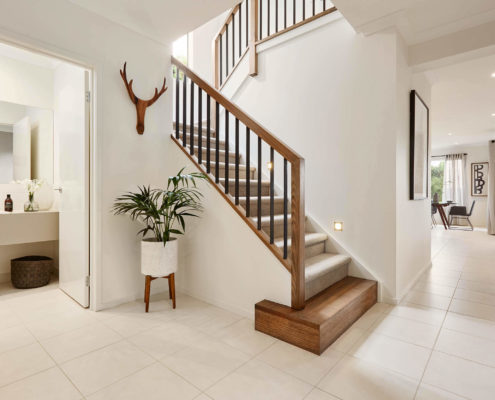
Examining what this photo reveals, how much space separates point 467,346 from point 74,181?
343 cm

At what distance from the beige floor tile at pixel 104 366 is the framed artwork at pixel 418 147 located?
2959 millimetres

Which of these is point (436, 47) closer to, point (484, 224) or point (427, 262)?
point (427, 262)

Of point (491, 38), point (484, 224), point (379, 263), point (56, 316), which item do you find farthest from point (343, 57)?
point (484, 224)

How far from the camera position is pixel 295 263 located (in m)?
2.15

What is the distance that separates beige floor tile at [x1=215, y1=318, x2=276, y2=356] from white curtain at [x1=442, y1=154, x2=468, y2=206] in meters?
9.87

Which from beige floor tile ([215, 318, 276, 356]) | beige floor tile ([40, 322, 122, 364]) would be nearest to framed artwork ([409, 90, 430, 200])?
beige floor tile ([215, 318, 276, 356])

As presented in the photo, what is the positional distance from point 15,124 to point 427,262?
5.54m

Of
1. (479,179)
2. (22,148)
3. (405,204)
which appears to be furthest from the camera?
(479,179)

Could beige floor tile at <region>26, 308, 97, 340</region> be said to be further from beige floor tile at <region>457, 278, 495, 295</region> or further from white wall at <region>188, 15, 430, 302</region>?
beige floor tile at <region>457, 278, 495, 295</region>

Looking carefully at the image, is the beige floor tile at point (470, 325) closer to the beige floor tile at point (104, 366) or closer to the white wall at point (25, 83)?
the beige floor tile at point (104, 366)

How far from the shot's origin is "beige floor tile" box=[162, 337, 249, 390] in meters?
1.66

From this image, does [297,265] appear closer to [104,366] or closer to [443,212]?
[104,366]

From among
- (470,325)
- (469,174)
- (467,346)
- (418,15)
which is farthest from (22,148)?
(469,174)

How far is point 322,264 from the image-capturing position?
8.86 feet
